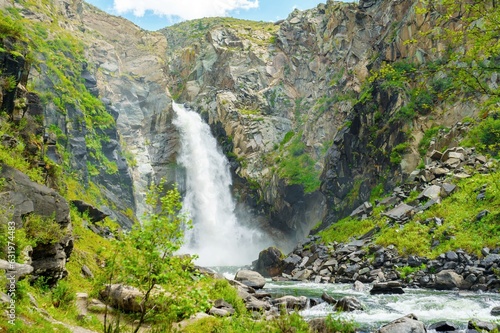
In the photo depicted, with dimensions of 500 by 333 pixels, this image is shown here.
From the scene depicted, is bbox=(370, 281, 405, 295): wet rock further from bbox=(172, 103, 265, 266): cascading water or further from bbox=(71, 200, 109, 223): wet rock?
bbox=(172, 103, 265, 266): cascading water

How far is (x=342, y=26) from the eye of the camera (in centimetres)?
5700

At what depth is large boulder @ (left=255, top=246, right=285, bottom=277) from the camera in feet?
104

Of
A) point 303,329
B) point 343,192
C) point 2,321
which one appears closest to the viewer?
point 2,321

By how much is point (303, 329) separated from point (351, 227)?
22318 mm

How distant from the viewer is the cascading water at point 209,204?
53375 mm

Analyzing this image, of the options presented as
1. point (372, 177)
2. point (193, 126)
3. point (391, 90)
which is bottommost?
point (372, 177)

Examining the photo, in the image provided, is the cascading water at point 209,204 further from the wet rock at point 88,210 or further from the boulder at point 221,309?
the boulder at point 221,309

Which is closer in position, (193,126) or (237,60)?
(193,126)

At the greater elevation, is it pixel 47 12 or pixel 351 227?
pixel 47 12

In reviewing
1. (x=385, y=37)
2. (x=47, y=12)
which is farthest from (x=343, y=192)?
(x=47, y=12)

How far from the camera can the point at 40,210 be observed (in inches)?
446

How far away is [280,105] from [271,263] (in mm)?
37207

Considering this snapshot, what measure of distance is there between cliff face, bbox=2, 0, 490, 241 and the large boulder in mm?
10039

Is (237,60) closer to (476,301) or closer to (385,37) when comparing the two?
(385,37)
